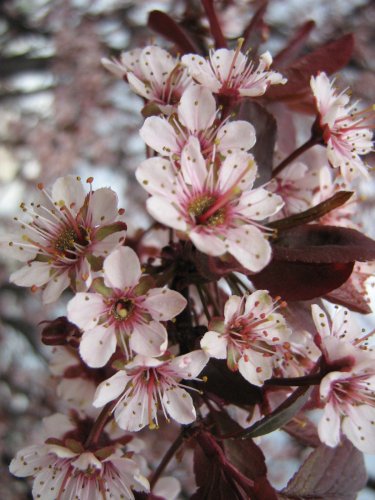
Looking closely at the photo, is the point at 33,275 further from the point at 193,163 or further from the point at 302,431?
the point at 302,431

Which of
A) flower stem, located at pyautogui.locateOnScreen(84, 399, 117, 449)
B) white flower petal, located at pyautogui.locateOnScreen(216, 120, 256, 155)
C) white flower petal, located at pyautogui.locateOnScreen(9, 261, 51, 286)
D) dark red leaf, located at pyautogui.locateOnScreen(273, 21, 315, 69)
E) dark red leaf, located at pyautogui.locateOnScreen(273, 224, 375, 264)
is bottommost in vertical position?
flower stem, located at pyautogui.locateOnScreen(84, 399, 117, 449)

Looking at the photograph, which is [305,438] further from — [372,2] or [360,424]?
[372,2]

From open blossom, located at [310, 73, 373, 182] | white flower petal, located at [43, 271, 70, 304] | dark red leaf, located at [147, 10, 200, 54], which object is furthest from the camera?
dark red leaf, located at [147, 10, 200, 54]

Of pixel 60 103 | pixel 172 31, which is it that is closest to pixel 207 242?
pixel 172 31

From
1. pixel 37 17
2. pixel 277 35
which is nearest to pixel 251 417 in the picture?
pixel 277 35

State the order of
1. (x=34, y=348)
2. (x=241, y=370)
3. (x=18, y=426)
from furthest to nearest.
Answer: (x=18, y=426), (x=34, y=348), (x=241, y=370)

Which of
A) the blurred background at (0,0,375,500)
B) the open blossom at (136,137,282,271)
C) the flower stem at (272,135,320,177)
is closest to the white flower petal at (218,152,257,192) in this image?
the open blossom at (136,137,282,271)

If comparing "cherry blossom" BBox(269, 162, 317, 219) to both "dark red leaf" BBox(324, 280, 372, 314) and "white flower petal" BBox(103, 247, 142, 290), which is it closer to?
"dark red leaf" BBox(324, 280, 372, 314)
